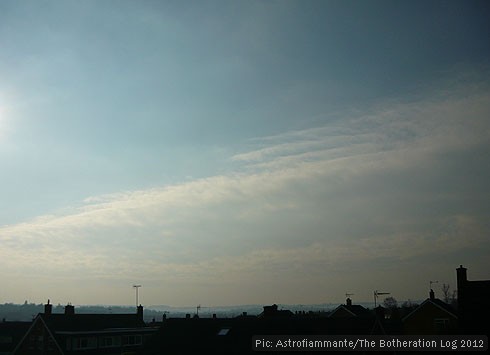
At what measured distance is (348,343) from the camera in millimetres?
53594

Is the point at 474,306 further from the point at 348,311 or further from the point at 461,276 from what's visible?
the point at 348,311

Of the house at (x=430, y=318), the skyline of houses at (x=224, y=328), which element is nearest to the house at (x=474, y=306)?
the skyline of houses at (x=224, y=328)

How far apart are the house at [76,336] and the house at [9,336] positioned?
8.62m

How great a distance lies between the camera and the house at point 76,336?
66125mm

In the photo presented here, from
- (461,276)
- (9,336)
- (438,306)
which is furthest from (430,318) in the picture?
(9,336)

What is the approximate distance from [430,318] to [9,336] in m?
56.2

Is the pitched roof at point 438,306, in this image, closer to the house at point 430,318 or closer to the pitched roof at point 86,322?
the house at point 430,318

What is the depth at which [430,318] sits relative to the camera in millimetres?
62906

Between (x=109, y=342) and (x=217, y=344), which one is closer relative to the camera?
(x=217, y=344)

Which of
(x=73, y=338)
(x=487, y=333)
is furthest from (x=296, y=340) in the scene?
(x=73, y=338)

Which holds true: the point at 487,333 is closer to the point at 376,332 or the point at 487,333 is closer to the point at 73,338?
the point at 376,332

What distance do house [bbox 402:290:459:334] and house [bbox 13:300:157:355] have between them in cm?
3112

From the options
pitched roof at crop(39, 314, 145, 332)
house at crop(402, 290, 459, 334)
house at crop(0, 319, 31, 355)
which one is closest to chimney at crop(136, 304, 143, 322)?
pitched roof at crop(39, 314, 145, 332)

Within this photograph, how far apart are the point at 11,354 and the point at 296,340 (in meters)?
41.4
